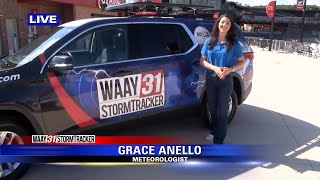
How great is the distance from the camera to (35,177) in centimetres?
394

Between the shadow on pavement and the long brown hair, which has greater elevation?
the long brown hair

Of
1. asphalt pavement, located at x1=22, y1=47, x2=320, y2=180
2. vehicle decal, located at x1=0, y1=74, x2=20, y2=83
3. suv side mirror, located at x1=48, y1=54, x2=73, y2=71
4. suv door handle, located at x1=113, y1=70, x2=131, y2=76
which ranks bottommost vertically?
asphalt pavement, located at x1=22, y1=47, x2=320, y2=180

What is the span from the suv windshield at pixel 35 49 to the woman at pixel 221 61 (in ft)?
5.79

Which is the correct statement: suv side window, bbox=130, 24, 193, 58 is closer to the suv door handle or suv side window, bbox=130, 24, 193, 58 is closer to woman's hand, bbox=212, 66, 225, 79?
the suv door handle

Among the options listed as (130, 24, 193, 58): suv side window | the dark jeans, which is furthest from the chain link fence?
the dark jeans

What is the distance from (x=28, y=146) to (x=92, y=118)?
2.56ft

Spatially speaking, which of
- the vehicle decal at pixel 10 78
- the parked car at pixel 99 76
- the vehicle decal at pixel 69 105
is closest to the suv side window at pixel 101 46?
the parked car at pixel 99 76

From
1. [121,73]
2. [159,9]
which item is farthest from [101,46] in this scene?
[159,9]

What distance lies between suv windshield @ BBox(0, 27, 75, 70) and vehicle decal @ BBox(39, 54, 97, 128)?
177 millimetres

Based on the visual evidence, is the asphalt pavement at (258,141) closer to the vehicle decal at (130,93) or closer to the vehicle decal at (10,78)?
the vehicle decal at (130,93)

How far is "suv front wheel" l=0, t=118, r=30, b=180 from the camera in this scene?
138 inches

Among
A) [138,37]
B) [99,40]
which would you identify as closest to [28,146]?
[99,40]

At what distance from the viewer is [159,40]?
4.88m

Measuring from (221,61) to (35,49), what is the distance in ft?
7.40
